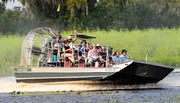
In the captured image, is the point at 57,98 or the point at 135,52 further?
the point at 135,52

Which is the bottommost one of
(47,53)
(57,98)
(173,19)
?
(57,98)

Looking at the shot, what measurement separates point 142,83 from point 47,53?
14.8ft

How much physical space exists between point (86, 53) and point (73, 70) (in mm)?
998

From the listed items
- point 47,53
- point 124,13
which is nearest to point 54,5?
point 124,13

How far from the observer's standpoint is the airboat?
90.8 ft

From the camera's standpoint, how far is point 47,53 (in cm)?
2869

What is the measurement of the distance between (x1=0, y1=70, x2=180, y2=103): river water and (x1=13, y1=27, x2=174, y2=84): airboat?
0.34m

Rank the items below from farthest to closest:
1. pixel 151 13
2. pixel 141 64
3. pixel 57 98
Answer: pixel 151 13 < pixel 141 64 < pixel 57 98

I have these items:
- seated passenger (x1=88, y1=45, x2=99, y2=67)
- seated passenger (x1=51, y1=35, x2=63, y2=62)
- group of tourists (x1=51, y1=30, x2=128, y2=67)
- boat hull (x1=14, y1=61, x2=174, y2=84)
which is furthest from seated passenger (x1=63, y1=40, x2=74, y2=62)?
seated passenger (x1=88, y1=45, x2=99, y2=67)

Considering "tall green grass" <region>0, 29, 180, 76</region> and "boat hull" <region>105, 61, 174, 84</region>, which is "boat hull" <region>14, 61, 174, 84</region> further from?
"tall green grass" <region>0, 29, 180, 76</region>

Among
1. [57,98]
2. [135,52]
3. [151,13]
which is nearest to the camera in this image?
[57,98]

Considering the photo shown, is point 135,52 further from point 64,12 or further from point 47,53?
point 47,53

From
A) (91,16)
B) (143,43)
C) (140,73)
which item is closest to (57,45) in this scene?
(140,73)

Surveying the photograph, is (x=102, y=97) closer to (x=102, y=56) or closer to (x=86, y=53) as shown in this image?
(x=102, y=56)
